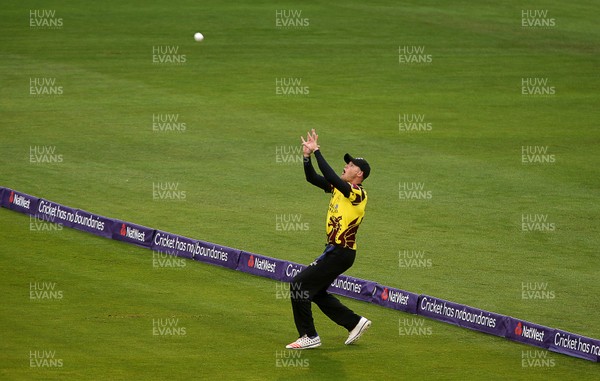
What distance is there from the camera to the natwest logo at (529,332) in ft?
55.0

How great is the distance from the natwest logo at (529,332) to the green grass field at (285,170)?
0.65 ft

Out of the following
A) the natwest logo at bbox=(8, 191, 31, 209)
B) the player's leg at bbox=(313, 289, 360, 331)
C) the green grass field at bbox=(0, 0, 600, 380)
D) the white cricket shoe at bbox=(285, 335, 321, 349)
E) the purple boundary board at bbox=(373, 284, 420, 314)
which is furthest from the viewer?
the natwest logo at bbox=(8, 191, 31, 209)

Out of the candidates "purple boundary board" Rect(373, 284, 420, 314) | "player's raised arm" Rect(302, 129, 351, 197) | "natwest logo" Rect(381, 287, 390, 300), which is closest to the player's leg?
Answer: "player's raised arm" Rect(302, 129, 351, 197)

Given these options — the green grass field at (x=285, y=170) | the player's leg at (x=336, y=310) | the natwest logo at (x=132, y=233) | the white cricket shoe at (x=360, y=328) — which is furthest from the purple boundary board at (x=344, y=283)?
the player's leg at (x=336, y=310)

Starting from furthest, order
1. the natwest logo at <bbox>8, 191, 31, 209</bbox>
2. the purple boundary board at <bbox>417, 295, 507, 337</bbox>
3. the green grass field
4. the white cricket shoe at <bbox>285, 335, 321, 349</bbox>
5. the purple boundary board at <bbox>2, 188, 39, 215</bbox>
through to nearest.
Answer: the natwest logo at <bbox>8, 191, 31, 209</bbox>
the purple boundary board at <bbox>2, 188, 39, 215</bbox>
the purple boundary board at <bbox>417, 295, 507, 337</bbox>
the green grass field
the white cricket shoe at <bbox>285, 335, 321, 349</bbox>

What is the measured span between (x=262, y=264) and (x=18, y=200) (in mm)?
6520

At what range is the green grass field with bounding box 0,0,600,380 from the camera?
16.8 metres

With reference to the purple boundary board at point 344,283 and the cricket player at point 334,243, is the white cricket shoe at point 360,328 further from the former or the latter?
the purple boundary board at point 344,283

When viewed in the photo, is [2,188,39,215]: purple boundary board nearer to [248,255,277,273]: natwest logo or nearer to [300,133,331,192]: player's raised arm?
[248,255,277,273]: natwest logo

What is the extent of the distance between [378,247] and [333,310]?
5.77m

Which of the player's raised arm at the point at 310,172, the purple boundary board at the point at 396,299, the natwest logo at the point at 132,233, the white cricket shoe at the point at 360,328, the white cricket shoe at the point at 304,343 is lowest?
the white cricket shoe at the point at 304,343

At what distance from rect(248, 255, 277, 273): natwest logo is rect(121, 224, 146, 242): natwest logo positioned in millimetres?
2537

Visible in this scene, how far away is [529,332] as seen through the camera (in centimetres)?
1692

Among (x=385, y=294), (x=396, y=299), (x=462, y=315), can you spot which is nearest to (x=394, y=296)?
(x=396, y=299)
